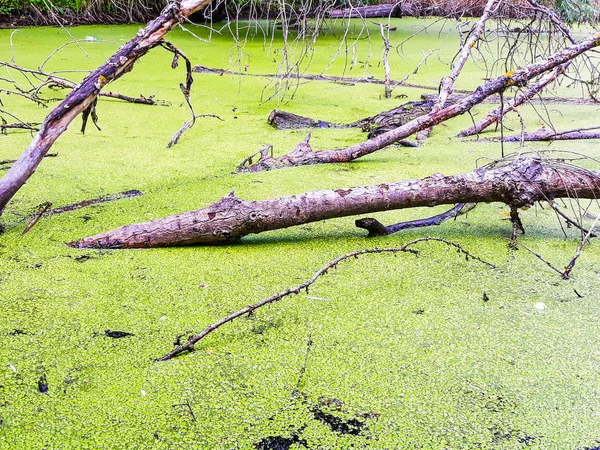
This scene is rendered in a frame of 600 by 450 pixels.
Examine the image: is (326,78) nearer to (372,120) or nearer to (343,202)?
(372,120)

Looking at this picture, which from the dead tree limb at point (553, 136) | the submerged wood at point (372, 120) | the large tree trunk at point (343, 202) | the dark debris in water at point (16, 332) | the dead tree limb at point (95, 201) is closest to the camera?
the dark debris in water at point (16, 332)

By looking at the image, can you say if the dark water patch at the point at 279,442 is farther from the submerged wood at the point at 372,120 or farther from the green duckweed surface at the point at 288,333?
the submerged wood at the point at 372,120

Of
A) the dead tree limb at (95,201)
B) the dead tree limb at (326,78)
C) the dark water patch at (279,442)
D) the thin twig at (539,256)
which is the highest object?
the thin twig at (539,256)

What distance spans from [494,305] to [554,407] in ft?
1.33

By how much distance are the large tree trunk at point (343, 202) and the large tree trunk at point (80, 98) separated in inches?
10.5

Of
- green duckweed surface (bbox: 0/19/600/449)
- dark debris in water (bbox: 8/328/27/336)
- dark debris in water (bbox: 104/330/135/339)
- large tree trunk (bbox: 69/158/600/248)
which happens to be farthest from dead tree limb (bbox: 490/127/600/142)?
dark debris in water (bbox: 8/328/27/336)

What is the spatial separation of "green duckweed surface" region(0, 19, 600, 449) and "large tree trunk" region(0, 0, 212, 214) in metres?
0.18

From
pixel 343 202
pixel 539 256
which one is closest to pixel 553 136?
pixel 539 256

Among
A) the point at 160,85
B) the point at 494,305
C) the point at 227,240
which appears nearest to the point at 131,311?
the point at 227,240

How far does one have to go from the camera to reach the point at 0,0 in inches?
224

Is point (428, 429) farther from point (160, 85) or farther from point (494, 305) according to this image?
point (160, 85)

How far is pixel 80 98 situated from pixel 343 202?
83cm

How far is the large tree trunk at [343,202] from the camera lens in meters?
1.85

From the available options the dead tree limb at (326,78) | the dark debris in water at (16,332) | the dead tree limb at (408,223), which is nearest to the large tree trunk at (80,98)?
the dark debris in water at (16,332)
